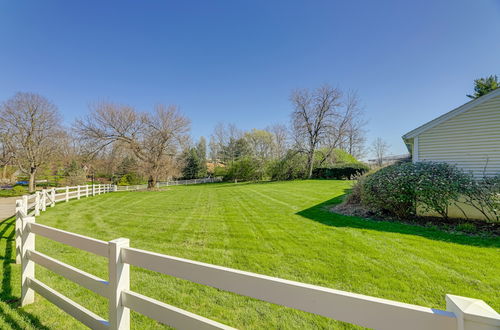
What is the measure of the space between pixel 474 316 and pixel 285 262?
10.6 ft

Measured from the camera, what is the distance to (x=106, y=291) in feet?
6.21

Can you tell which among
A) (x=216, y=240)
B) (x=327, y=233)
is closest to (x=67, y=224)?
(x=216, y=240)

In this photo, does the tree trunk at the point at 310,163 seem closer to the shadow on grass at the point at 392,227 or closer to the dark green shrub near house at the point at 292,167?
the dark green shrub near house at the point at 292,167

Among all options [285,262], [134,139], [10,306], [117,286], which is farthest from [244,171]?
[117,286]

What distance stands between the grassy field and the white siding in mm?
3044

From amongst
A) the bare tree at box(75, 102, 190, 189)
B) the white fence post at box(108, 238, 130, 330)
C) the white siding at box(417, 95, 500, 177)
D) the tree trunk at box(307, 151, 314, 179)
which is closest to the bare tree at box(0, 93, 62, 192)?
the bare tree at box(75, 102, 190, 189)

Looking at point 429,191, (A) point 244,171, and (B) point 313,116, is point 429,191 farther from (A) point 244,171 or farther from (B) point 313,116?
(A) point 244,171

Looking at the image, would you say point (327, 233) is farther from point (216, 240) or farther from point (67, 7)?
point (67, 7)

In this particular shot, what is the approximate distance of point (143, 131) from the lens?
68.8 ft

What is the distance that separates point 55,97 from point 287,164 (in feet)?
80.5

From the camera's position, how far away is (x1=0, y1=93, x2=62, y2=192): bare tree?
19172 millimetres

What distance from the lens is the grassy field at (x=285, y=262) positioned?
2.56 metres

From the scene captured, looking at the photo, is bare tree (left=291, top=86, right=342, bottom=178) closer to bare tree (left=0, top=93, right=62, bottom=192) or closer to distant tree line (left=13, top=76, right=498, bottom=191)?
distant tree line (left=13, top=76, right=498, bottom=191)

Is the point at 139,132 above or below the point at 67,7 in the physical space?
below
